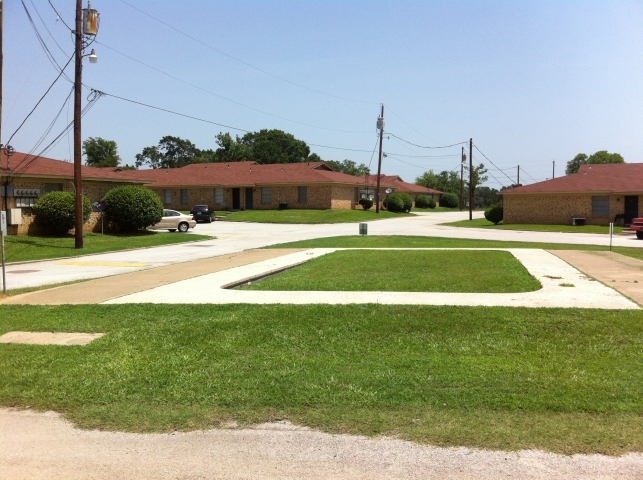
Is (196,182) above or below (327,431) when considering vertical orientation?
above

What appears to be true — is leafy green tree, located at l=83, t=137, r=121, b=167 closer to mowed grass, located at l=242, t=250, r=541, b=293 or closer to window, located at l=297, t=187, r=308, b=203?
window, located at l=297, t=187, r=308, b=203

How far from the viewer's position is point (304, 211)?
5319 cm

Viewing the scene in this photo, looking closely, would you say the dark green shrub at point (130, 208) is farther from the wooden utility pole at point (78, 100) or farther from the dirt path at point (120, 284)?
the dirt path at point (120, 284)

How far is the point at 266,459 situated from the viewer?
4418 millimetres

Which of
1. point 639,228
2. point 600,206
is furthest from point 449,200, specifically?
point 639,228

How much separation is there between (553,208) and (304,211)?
2114 cm

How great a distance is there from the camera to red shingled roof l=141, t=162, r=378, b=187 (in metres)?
56.4

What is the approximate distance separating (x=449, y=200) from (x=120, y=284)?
8411 cm

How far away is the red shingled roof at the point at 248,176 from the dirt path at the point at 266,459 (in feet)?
166

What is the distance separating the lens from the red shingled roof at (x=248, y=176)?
56406mm

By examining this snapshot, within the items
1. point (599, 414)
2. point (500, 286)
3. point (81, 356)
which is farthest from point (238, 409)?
point (500, 286)

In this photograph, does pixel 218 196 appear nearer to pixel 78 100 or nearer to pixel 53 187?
pixel 53 187

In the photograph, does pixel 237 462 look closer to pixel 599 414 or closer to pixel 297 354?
pixel 297 354

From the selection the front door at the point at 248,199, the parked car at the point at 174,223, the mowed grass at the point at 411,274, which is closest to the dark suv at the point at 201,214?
the parked car at the point at 174,223
